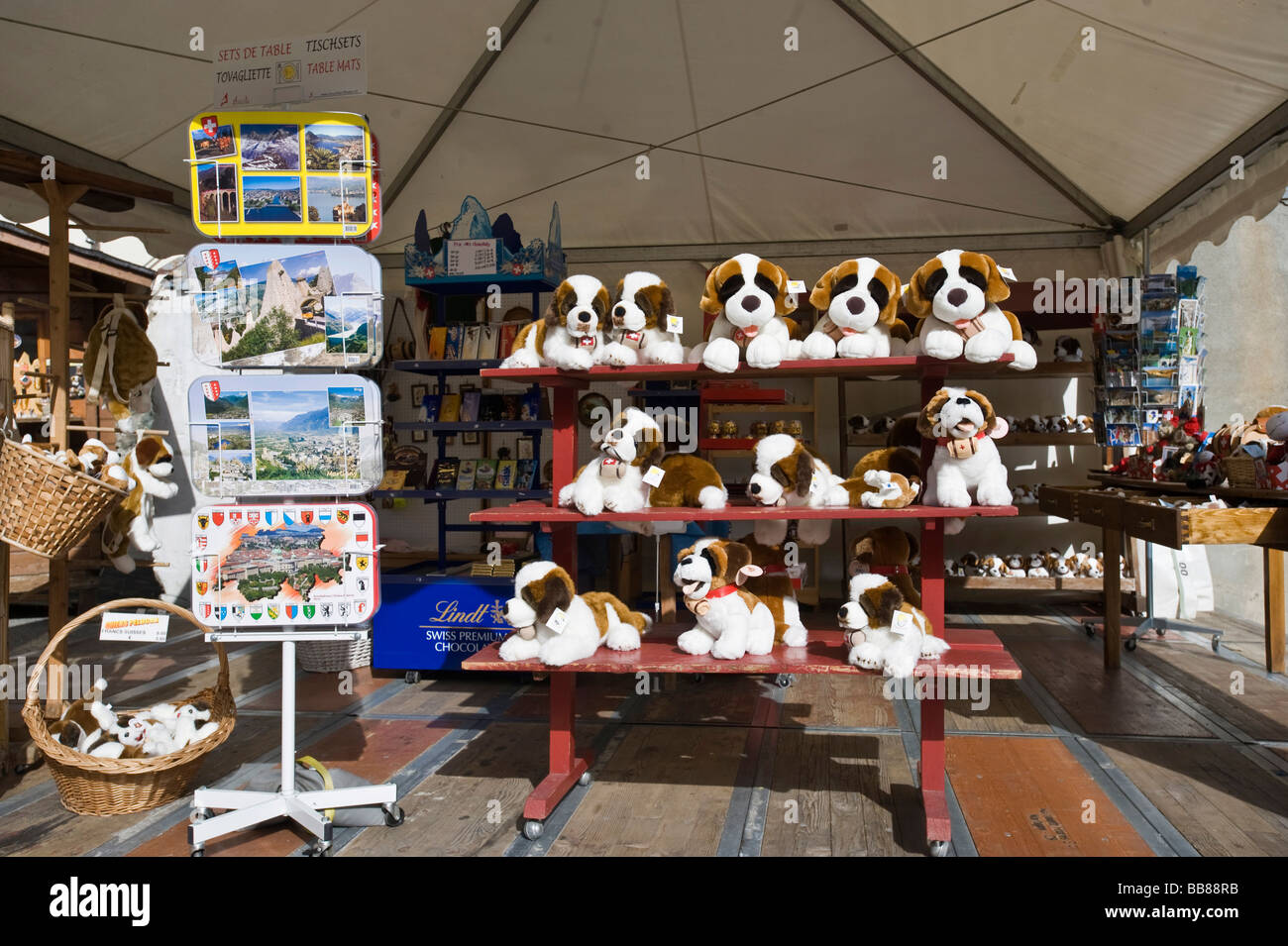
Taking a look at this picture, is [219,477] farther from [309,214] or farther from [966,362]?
[966,362]

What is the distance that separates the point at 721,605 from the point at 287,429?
4.86 ft

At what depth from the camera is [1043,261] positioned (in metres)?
6.66

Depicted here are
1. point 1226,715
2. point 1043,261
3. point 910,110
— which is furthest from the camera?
point 1043,261

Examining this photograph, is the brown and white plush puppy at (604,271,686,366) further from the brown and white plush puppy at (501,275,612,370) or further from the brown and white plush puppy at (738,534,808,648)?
the brown and white plush puppy at (738,534,808,648)

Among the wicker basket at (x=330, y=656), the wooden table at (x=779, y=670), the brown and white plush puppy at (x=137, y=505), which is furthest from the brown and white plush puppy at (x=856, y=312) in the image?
the brown and white plush puppy at (x=137, y=505)

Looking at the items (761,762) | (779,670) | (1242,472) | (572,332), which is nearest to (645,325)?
(572,332)

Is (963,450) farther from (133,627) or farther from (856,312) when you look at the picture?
(133,627)

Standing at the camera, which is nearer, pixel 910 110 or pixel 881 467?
pixel 881 467

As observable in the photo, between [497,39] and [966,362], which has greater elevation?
[497,39]

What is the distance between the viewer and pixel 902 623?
2.94 meters

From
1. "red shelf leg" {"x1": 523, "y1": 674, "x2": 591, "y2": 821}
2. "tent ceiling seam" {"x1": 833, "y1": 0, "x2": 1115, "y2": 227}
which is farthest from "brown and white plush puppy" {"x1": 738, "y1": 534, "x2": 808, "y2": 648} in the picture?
"tent ceiling seam" {"x1": 833, "y1": 0, "x2": 1115, "y2": 227}

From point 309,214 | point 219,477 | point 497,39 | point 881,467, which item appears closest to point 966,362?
point 881,467

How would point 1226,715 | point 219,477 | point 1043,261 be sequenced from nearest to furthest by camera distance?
point 219,477 → point 1226,715 → point 1043,261

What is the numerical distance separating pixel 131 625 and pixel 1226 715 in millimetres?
4412
